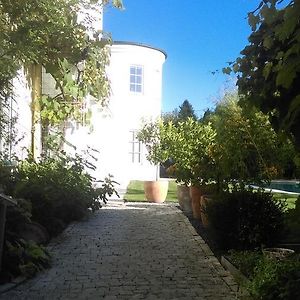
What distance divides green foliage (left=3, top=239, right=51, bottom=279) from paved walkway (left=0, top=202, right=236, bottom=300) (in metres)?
0.16

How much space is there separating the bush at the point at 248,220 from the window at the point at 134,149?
15301mm

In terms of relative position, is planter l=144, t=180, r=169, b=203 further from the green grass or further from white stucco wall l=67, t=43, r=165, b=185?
white stucco wall l=67, t=43, r=165, b=185

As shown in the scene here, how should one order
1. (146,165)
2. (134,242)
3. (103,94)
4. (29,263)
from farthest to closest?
1. (146,165)
2. (103,94)
3. (134,242)
4. (29,263)

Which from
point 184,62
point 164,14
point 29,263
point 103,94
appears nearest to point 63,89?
point 103,94

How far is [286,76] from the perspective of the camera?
6.52 feet

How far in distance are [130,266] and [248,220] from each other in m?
2.02

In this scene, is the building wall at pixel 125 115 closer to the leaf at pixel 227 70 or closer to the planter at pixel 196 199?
the planter at pixel 196 199

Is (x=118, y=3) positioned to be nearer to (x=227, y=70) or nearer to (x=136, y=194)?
(x=227, y=70)

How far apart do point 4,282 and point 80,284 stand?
936 mm

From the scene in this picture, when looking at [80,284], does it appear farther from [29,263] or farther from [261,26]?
[261,26]

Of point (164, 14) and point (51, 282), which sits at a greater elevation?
point (164, 14)

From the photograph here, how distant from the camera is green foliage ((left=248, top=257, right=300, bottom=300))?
13.2 ft

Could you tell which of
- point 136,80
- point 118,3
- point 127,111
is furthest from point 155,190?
point 136,80

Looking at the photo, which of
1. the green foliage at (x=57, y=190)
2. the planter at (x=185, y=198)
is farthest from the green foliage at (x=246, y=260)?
the planter at (x=185, y=198)
